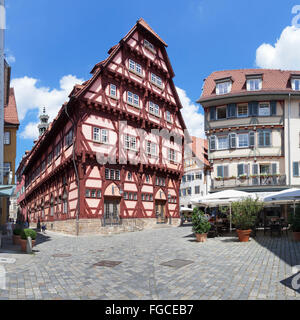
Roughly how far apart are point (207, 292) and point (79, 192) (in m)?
18.5

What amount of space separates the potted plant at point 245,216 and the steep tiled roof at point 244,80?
20.1m

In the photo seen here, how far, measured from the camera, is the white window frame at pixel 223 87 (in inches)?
1352

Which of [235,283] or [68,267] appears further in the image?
[68,267]

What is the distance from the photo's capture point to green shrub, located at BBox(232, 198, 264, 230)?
49.4ft

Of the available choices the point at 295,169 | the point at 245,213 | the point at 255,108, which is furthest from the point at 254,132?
the point at 245,213

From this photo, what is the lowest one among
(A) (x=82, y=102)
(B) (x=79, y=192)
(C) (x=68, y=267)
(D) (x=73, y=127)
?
(C) (x=68, y=267)

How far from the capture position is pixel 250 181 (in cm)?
3212

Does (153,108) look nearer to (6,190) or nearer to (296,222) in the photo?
(296,222)

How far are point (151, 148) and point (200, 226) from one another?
15789mm

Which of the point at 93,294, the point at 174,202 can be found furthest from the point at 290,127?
the point at 93,294

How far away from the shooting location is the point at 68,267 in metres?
10.0

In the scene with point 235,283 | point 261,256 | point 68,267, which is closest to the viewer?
point 235,283

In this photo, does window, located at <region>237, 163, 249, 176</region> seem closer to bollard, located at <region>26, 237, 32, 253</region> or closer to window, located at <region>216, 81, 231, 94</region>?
window, located at <region>216, 81, 231, 94</region>

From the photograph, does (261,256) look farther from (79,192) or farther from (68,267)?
(79,192)
